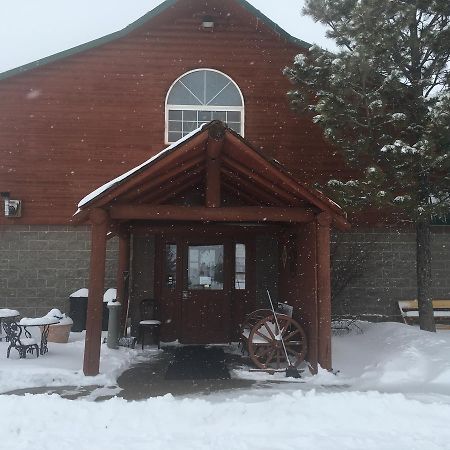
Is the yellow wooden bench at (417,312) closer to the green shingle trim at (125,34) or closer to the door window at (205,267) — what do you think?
the door window at (205,267)

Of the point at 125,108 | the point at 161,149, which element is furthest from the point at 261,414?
the point at 125,108

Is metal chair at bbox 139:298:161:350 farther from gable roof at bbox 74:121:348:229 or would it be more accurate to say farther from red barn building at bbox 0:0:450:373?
gable roof at bbox 74:121:348:229

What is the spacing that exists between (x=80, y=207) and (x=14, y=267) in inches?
→ 188

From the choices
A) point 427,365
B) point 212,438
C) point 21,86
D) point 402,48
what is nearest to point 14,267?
point 21,86

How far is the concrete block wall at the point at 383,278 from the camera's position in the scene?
1084cm

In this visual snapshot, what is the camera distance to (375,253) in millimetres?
10906

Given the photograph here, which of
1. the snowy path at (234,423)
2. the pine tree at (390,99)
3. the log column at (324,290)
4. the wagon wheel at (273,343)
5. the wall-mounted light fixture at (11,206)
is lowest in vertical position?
the snowy path at (234,423)

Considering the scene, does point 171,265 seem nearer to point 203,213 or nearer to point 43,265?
point 43,265

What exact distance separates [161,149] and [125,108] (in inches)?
50.7

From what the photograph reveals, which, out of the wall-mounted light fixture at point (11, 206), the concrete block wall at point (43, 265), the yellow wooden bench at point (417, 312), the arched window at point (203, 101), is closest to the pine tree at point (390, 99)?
the yellow wooden bench at point (417, 312)

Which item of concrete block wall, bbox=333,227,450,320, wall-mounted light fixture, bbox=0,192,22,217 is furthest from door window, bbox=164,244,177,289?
concrete block wall, bbox=333,227,450,320

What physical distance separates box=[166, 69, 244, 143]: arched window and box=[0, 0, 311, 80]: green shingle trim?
1641 mm

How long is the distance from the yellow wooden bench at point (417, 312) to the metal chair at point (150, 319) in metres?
5.49

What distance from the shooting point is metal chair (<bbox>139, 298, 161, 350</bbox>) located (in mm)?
9297
